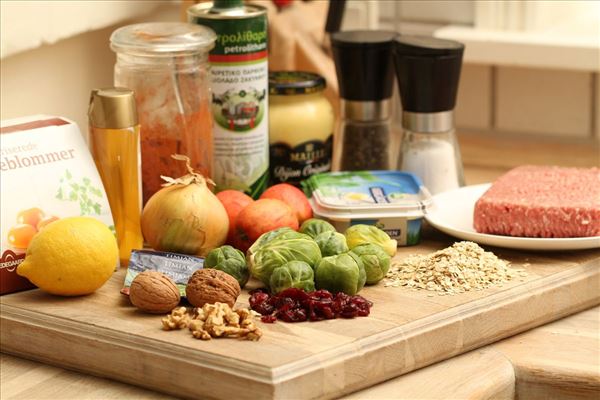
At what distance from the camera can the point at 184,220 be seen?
→ 1234 millimetres

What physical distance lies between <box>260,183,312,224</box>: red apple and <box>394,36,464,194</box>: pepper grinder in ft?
0.62

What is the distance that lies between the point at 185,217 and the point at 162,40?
0.22 m

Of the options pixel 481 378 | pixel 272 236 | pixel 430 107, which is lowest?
pixel 481 378

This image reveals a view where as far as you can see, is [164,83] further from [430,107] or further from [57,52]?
[430,107]

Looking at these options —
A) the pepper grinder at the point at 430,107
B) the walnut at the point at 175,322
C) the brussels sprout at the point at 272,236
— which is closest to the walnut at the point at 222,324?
the walnut at the point at 175,322

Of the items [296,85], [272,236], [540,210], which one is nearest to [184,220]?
[272,236]

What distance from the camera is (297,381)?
3.25 feet

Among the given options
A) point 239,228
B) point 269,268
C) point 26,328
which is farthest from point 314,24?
point 26,328

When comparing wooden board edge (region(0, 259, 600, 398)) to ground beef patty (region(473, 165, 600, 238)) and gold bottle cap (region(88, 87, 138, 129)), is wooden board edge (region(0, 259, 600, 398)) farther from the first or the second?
gold bottle cap (region(88, 87, 138, 129))

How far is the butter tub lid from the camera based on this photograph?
1.32 meters

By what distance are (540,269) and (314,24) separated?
64 centimetres

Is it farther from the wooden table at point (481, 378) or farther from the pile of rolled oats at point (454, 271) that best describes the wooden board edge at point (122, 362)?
the pile of rolled oats at point (454, 271)

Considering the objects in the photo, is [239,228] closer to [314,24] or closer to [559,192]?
[559,192]

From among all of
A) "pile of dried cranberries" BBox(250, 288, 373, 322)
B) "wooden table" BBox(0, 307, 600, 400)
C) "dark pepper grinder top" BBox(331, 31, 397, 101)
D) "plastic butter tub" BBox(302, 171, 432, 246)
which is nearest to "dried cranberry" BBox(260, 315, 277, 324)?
"pile of dried cranberries" BBox(250, 288, 373, 322)
